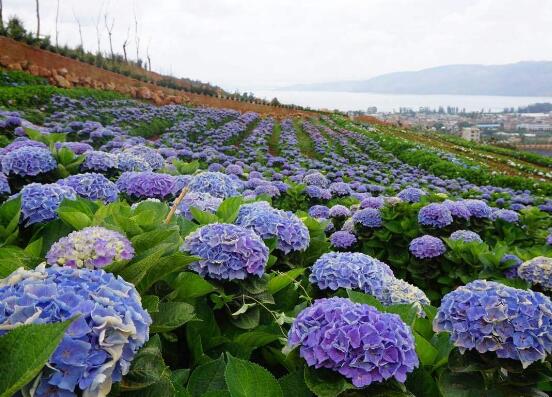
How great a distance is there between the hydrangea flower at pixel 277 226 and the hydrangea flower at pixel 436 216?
92.0 inches

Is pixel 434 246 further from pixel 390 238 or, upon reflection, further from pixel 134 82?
pixel 134 82

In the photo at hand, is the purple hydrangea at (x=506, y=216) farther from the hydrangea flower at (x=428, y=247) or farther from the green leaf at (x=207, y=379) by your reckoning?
the green leaf at (x=207, y=379)

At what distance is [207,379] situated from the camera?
127cm

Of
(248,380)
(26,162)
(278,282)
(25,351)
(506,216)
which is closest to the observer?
(25,351)

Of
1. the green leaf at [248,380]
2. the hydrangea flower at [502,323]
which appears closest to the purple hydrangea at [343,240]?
the hydrangea flower at [502,323]

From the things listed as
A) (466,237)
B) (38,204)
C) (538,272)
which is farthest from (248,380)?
(466,237)

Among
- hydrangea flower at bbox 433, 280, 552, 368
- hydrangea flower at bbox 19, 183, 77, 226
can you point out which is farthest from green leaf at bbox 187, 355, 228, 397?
hydrangea flower at bbox 19, 183, 77, 226

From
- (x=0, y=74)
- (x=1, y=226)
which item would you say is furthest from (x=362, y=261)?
(x=0, y=74)

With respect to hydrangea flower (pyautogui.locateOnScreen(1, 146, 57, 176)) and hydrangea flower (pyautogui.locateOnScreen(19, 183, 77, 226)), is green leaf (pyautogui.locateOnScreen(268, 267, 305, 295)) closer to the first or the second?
hydrangea flower (pyautogui.locateOnScreen(19, 183, 77, 226))

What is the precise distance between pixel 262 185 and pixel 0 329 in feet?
16.4

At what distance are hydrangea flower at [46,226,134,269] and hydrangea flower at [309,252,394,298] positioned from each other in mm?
961

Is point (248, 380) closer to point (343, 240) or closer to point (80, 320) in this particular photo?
point (80, 320)

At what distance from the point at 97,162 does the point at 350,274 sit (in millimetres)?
2023

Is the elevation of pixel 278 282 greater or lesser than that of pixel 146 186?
lesser
